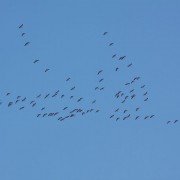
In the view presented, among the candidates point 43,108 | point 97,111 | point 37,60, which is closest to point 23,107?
point 43,108

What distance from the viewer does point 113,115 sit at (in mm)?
11062

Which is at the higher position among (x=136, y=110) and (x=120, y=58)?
(x=120, y=58)

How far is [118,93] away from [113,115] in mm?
672

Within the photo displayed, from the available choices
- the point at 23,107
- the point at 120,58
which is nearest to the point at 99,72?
the point at 120,58

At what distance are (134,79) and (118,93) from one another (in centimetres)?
66

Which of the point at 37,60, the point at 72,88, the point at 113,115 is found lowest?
the point at 113,115

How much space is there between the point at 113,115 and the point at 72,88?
1.47 m

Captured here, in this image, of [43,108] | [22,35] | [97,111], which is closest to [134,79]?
Result: [97,111]

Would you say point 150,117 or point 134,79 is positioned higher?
point 134,79

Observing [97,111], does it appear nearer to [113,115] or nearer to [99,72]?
[113,115]

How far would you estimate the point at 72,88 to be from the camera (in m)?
11.2

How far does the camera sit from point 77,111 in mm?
11055

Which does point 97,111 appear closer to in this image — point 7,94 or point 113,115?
point 113,115

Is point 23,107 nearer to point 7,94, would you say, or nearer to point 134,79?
point 7,94
